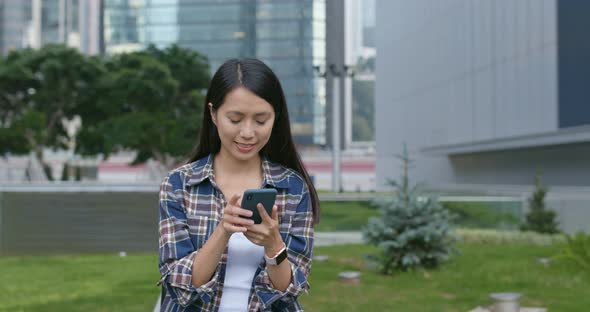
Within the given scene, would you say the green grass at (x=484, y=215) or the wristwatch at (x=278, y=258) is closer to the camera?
the wristwatch at (x=278, y=258)

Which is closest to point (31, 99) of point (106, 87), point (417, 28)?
point (106, 87)

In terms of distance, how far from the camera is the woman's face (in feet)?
Result: 7.92

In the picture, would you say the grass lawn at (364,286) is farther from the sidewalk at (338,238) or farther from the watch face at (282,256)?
the watch face at (282,256)

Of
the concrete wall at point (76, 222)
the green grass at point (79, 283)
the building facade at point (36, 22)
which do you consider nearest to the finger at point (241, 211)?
the green grass at point (79, 283)

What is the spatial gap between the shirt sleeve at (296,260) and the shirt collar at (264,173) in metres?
0.09

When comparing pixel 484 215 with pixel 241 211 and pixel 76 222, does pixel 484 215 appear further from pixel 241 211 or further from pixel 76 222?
pixel 241 211

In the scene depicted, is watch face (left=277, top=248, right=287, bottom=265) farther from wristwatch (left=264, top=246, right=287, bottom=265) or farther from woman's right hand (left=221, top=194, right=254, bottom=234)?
woman's right hand (left=221, top=194, right=254, bottom=234)

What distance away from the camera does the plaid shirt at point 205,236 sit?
7.86 feet

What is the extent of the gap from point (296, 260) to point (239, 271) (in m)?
0.19

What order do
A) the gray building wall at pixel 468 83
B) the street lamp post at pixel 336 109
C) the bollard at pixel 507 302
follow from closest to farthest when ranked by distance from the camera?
the bollard at pixel 507 302 < the gray building wall at pixel 468 83 < the street lamp post at pixel 336 109

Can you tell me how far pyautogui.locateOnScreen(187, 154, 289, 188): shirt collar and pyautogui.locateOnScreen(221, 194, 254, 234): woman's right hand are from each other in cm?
29

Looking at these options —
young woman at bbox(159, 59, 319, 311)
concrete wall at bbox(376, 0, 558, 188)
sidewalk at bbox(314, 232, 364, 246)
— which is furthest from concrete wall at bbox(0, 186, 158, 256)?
young woman at bbox(159, 59, 319, 311)

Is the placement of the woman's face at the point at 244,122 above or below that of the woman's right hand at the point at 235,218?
above

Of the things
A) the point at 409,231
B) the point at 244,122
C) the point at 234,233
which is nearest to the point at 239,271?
the point at 234,233
